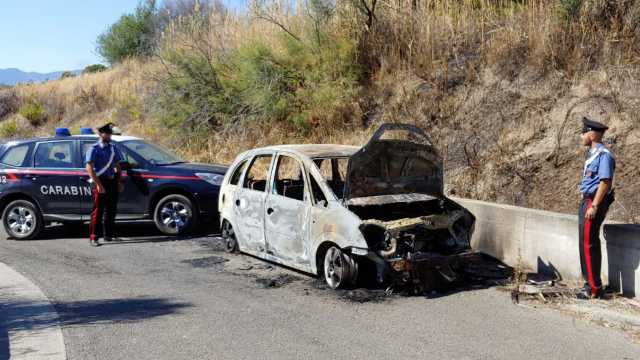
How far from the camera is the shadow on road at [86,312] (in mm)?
6656

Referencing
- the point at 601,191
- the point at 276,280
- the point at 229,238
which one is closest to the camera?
the point at 601,191

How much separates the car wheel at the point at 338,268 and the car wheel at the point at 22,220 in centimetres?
627

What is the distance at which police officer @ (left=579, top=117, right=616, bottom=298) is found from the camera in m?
6.99

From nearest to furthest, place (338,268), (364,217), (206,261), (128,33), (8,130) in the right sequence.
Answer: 1. (338,268)
2. (364,217)
3. (206,261)
4. (8,130)
5. (128,33)

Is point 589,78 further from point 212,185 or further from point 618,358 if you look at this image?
point 618,358

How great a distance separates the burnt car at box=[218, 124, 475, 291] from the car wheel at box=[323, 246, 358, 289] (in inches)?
0.4

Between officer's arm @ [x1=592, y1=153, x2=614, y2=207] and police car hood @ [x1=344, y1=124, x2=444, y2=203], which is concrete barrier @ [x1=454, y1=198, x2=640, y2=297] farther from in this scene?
police car hood @ [x1=344, y1=124, x2=444, y2=203]

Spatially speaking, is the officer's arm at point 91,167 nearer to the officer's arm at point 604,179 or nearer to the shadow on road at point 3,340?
the shadow on road at point 3,340

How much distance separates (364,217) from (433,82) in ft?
24.3

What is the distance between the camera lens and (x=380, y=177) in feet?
26.1

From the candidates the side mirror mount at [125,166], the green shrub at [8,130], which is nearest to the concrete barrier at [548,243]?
the side mirror mount at [125,166]

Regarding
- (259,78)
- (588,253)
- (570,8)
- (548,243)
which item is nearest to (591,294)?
(588,253)

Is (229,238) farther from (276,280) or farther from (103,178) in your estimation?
(103,178)

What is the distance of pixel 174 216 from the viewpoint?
1166cm
